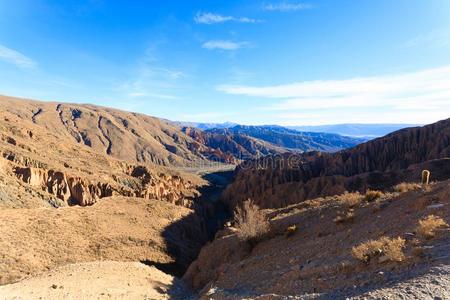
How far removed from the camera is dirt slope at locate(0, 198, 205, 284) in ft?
84.5

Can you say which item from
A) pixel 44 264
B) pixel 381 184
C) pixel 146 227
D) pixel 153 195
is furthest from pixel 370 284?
pixel 153 195

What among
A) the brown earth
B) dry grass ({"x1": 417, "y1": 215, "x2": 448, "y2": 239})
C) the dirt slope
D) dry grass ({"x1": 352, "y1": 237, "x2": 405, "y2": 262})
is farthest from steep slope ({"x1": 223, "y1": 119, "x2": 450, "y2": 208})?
dry grass ({"x1": 352, "y1": 237, "x2": 405, "y2": 262})

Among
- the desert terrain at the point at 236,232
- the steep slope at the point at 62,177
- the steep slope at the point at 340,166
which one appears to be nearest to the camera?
the desert terrain at the point at 236,232

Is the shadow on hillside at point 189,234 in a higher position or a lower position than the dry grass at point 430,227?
lower

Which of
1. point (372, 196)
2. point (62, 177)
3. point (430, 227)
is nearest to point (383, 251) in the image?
point (430, 227)

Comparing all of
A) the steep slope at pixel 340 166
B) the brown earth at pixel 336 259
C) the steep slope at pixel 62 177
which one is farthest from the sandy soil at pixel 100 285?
the steep slope at pixel 340 166

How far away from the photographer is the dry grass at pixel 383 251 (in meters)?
9.80

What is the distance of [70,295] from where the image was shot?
1627cm

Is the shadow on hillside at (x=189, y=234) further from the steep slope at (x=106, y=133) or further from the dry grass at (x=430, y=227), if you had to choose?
the steep slope at (x=106, y=133)

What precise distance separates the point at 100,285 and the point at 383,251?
45.3ft

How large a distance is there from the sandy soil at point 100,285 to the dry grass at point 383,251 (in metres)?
10.9

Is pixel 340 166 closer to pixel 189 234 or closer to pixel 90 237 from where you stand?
pixel 189 234

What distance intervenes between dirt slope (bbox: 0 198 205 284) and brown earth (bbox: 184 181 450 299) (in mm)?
10267

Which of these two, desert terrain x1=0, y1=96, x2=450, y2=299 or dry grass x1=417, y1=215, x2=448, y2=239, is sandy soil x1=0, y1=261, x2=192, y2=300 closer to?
desert terrain x1=0, y1=96, x2=450, y2=299
